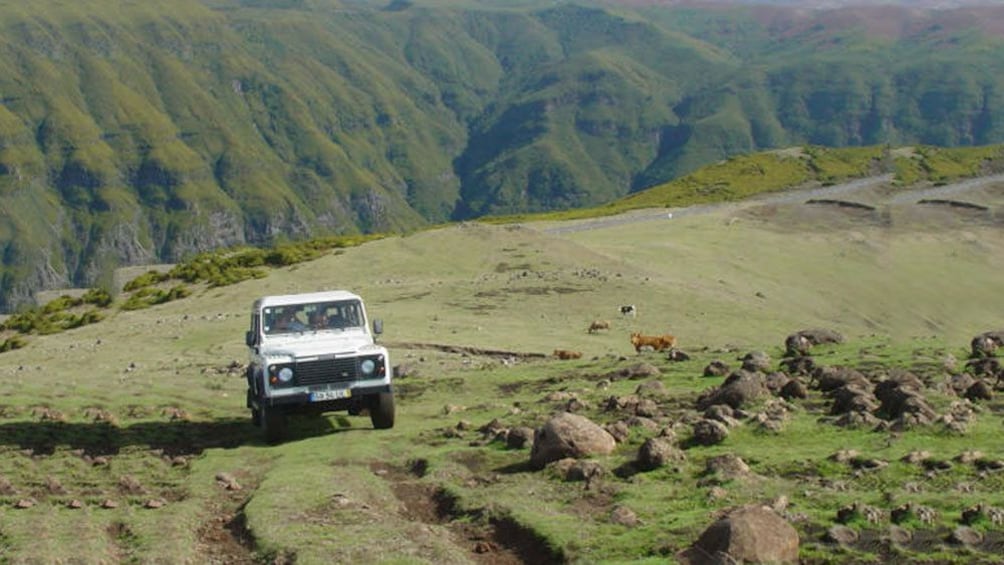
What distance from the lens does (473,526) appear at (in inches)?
643

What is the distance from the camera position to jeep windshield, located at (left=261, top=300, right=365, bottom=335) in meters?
26.2

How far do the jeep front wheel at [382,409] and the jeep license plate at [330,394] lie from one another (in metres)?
0.66

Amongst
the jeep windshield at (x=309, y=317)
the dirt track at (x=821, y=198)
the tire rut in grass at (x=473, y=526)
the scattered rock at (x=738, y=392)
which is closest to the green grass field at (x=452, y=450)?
the tire rut in grass at (x=473, y=526)

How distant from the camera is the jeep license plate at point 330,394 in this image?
24031 millimetres

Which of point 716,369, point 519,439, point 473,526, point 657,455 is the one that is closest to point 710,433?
point 657,455

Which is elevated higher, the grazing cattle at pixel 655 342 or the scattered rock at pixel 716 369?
the scattered rock at pixel 716 369

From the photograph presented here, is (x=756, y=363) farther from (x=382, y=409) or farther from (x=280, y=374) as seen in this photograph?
(x=280, y=374)

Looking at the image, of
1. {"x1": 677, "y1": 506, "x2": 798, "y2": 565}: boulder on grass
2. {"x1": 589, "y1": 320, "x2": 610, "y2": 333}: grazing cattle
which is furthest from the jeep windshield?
{"x1": 589, "y1": 320, "x2": 610, "y2": 333}: grazing cattle

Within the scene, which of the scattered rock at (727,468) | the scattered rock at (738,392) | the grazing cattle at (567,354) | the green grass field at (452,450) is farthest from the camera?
the grazing cattle at (567,354)

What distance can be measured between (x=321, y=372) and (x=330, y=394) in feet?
1.78

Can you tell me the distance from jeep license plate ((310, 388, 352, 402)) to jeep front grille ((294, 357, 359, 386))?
0.23m

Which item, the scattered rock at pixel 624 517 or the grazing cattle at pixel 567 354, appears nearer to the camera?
the scattered rock at pixel 624 517

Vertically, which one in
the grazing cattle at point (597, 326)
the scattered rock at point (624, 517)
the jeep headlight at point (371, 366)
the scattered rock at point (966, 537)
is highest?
the scattered rock at point (966, 537)

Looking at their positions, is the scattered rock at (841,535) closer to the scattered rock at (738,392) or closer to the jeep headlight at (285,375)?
the scattered rock at (738,392)
